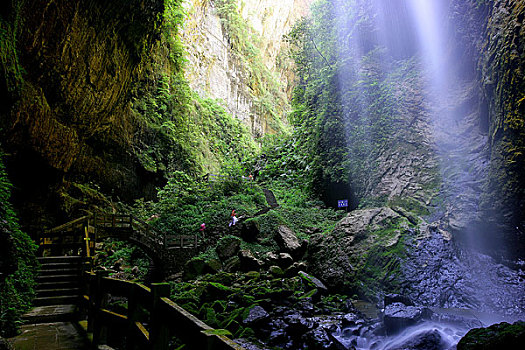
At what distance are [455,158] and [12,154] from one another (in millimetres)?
15205

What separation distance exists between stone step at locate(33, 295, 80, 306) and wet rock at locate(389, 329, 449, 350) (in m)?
8.37

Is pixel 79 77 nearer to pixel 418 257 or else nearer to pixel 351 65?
pixel 418 257

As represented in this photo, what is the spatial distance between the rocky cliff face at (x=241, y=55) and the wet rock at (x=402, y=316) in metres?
21.5

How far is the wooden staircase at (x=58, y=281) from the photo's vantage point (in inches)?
313

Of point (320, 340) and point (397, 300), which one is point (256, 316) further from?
point (397, 300)

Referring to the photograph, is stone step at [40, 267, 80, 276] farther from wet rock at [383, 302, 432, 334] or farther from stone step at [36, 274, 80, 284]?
wet rock at [383, 302, 432, 334]

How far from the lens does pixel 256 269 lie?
1121 centimetres

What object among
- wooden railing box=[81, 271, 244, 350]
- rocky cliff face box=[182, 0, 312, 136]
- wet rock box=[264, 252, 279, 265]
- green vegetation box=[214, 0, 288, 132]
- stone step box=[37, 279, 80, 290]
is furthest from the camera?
green vegetation box=[214, 0, 288, 132]

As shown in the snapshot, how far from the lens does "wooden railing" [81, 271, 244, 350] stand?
80.8 inches

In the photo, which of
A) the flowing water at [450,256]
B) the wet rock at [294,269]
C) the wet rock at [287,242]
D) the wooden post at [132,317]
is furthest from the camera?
the wet rock at [287,242]

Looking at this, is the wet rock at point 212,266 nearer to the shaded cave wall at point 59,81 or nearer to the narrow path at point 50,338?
the narrow path at point 50,338

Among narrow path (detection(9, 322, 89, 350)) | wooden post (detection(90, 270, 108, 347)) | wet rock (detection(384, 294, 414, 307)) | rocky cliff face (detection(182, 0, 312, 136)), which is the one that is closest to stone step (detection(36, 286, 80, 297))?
narrow path (detection(9, 322, 89, 350))

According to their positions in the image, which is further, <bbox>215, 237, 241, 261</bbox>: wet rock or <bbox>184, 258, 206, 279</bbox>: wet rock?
<bbox>215, 237, 241, 261</bbox>: wet rock

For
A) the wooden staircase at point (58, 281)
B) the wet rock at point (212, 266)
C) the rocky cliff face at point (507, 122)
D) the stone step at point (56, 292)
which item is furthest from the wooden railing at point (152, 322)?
the rocky cliff face at point (507, 122)
